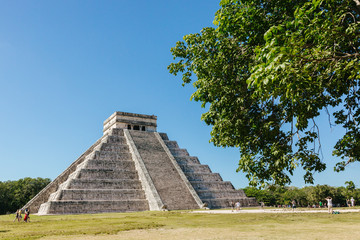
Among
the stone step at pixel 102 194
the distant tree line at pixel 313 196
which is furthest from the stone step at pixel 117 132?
the distant tree line at pixel 313 196

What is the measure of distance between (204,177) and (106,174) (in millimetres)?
10533

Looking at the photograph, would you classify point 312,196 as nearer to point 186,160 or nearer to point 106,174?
point 186,160

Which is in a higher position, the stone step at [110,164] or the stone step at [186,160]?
the stone step at [186,160]

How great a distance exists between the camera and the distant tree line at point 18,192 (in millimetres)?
42278

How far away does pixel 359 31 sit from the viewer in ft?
18.2

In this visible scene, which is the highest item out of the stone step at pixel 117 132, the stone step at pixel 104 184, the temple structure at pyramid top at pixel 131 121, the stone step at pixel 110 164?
the temple structure at pyramid top at pixel 131 121

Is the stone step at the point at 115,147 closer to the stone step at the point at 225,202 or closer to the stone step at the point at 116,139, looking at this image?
the stone step at the point at 116,139

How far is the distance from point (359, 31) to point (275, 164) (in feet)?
11.4

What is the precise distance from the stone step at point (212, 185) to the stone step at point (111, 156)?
7.51 meters

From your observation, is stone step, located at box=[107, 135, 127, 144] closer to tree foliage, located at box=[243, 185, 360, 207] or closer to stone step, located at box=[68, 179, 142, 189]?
stone step, located at box=[68, 179, 142, 189]

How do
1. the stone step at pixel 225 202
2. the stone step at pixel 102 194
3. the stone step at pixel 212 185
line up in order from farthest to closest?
the stone step at pixel 212 185 → the stone step at pixel 225 202 → the stone step at pixel 102 194

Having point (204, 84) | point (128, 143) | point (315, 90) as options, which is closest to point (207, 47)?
point (204, 84)

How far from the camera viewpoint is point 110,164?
1126 inches

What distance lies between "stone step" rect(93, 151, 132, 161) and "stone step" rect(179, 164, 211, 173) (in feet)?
19.8
